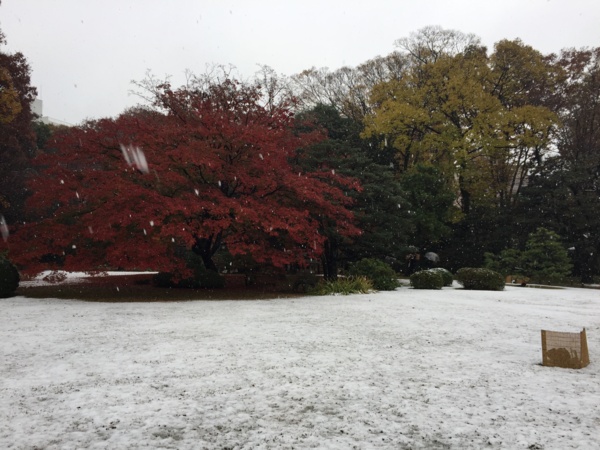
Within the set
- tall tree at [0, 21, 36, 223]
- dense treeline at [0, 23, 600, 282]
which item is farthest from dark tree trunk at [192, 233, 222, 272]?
tall tree at [0, 21, 36, 223]

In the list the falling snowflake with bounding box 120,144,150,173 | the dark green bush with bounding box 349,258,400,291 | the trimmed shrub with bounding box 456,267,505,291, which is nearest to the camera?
the falling snowflake with bounding box 120,144,150,173

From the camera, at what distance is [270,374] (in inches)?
193

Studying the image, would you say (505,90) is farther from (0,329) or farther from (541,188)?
(0,329)

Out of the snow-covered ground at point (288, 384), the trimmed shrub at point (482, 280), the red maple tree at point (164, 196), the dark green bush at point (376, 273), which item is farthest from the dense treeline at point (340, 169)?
the snow-covered ground at point (288, 384)

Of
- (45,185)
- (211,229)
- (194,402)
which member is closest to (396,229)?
(211,229)

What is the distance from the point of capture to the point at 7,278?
476 inches

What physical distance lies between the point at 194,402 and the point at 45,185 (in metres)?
10.7

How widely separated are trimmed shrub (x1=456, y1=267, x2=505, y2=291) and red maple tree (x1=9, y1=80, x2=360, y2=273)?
6704 mm

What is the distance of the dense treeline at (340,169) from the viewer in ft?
38.3

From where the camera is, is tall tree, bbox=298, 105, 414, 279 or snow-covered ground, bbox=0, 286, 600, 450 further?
tall tree, bbox=298, 105, 414, 279

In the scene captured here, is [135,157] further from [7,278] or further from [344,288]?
[344,288]

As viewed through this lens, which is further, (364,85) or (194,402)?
(364,85)

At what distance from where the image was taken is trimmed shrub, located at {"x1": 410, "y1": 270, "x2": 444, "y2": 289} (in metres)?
16.5

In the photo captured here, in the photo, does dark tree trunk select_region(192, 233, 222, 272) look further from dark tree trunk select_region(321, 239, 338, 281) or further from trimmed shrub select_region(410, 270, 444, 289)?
trimmed shrub select_region(410, 270, 444, 289)
